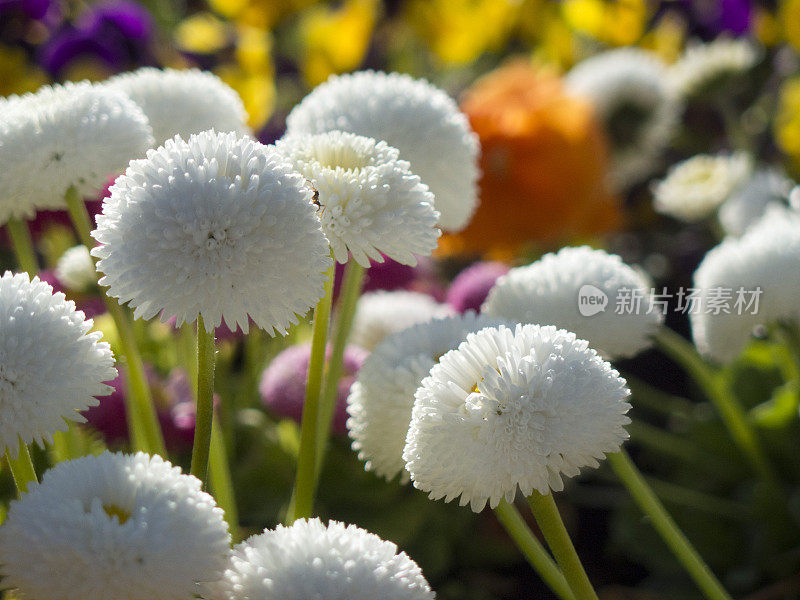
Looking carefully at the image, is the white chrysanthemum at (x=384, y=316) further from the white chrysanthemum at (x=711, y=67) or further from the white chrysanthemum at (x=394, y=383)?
the white chrysanthemum at (x=711, y=67)

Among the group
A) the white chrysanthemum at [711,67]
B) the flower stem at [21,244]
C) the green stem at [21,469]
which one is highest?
the white chrysanthemum at [711,67]

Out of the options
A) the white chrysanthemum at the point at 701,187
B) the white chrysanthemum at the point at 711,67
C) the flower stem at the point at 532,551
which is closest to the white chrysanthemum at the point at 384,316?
the flower stem at the point at 532,551

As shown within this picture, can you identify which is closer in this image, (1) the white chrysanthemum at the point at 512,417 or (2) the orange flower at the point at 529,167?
(1) the white chrysanthemum at the point at 512,417

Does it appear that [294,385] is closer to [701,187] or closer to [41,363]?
[41,363]

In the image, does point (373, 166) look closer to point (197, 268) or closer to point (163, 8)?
point (197, 268)

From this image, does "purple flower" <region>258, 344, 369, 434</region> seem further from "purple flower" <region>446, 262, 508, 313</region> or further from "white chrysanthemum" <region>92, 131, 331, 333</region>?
"white chrysanthemum" <region>92, 131, 331, 333</region>

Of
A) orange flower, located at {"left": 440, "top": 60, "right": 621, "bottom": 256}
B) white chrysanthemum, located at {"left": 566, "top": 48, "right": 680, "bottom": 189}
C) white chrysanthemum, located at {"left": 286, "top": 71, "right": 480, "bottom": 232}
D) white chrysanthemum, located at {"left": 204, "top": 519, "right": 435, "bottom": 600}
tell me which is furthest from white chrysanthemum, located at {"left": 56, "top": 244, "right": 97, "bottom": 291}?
white chrysanthemum, located at {"left": 566, "top": 48, "right": 680, "bottom": 189}
